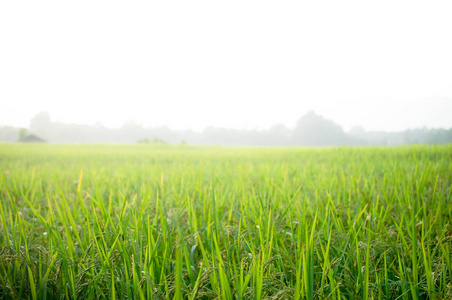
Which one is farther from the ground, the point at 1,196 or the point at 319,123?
the point at 319,123

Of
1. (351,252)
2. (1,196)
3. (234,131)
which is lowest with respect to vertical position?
(1,196)

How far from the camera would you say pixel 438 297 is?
55 cm

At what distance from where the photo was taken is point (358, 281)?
59 centimetres

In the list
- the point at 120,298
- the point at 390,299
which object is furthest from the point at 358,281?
the point at 120,298

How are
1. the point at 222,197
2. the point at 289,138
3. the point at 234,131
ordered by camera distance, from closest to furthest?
1. the point at 222,197
2. the point at 289,138
3. the point at 234,131

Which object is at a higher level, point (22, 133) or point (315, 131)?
point (315, 131)

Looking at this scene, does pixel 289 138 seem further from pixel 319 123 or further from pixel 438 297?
pixel 438 297

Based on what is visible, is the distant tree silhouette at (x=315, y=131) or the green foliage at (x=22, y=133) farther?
the distant tree silhouette at (x=315, y=131)

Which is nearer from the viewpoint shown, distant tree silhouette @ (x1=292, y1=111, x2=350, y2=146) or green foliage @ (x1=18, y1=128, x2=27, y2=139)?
green foliage @ (x1=18, y1=128, x2=27, y2=139)

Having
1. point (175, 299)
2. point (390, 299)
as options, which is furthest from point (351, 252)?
point (175, 299)

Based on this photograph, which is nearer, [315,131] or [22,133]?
[22,133]

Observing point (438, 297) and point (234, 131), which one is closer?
point (438, 297)

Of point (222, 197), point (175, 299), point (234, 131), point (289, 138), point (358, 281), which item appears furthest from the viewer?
point (234, 131)

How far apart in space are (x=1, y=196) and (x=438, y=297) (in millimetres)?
2585
